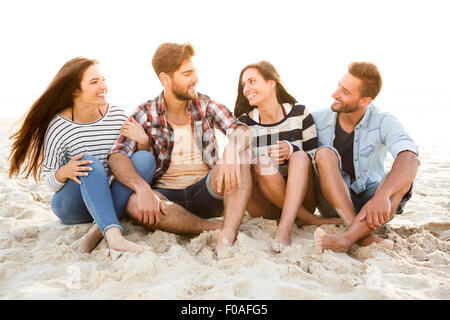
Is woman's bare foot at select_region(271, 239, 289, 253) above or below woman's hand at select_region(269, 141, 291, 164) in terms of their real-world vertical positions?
below

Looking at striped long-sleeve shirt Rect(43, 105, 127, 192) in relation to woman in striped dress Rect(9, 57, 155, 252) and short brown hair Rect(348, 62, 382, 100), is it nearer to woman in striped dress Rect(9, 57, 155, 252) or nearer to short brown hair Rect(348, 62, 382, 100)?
woman in striped dress Rect(9, 57, 155, 252)

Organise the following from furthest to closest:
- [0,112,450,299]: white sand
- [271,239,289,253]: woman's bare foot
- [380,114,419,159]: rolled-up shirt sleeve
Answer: [380,114,419,159]: rolled-up shirt sleeve, [271,239,289,253]: woman's bare foot, [0,112,450,299]: white sand

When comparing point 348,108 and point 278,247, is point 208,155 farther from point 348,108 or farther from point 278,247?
point 348,108

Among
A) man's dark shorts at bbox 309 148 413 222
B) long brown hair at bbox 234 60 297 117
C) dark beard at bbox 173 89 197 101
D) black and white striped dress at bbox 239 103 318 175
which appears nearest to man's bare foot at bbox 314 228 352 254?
man's dark shorts at bbox 309 148 413 222

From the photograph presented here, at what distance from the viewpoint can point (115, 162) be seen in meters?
2.78

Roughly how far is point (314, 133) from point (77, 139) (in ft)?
6.15

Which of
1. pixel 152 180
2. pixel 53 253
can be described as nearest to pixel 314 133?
pixel 152 180

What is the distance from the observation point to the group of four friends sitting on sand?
2.64 metres

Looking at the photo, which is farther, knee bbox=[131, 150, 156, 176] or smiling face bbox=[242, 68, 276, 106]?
smiling face bbox=[242, 68, 276, 106]

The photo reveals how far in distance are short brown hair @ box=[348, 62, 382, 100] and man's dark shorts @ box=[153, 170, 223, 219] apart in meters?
1.39

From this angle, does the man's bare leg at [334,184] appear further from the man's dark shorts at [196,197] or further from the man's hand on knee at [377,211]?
the man's dark shorts at [196,197]

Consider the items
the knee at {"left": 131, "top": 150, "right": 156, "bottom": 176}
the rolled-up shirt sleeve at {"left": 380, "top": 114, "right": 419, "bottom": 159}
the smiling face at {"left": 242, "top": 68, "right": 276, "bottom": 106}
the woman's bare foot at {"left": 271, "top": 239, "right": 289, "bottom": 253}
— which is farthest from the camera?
the smiling face at {"left": 242, "top": 68, "right": 276, "bottom": 106}

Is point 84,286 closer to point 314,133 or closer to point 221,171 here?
point 221,171

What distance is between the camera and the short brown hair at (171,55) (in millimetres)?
3006
